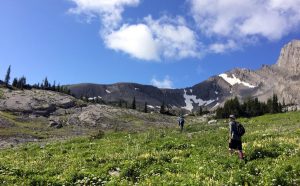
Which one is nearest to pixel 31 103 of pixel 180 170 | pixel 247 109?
pixel 247 109

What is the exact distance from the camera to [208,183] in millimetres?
17969

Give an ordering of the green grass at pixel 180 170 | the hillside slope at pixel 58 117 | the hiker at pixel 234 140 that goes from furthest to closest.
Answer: the hillside slope at pixel 58 117 → the hiker at pixel 234 140 → the green grass at pixel 180 170

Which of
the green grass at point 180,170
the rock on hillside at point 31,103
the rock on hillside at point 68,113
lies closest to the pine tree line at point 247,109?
the rock on hillside at point 68,113

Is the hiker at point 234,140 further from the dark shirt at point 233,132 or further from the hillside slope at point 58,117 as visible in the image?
the hillside slope at point 58,117

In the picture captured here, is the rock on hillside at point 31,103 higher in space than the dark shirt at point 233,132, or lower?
higher

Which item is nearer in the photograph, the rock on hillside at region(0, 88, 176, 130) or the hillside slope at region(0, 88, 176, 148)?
the hillside slope at region(0, 88, 176, 148)

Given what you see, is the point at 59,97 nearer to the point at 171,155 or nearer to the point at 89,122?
the point at 89,122

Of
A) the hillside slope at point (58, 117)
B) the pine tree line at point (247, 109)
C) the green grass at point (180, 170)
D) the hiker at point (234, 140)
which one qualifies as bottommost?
the green grass at point (180, 170)

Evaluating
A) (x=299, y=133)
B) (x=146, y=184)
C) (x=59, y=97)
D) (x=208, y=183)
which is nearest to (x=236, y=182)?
(x=208, y=183)

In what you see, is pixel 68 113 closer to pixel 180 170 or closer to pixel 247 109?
pixel 247 109

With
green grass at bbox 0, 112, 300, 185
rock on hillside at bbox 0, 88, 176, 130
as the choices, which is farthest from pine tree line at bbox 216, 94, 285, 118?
green grass at bbox 0, 112, 300, 185

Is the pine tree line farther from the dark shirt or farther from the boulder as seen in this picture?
the dark shirt

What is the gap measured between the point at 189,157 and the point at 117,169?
418 cm

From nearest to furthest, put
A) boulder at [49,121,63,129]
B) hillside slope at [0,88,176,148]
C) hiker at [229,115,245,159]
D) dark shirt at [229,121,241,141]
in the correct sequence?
1. hiker at [229,115,245,159]
2. dark shirt at [229,121,241,141]
3. hillside slope at [0,88,176,148]
4. boulder at [49,121,63,129]
